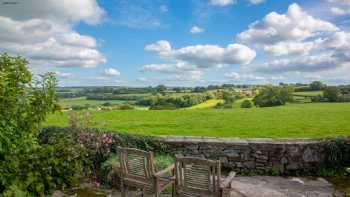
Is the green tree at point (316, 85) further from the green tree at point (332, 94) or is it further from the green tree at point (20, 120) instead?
the green tree at point (20, 120)

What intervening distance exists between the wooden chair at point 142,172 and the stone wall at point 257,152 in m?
2.35

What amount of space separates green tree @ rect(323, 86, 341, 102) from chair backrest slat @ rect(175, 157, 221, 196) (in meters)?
15.0

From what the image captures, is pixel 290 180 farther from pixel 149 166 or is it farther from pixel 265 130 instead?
pixel 149 166

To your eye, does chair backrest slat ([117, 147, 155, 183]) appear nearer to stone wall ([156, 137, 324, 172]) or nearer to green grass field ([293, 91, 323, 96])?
stone wall ([156, 137, 324, 172])

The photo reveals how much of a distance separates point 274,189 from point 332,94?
512 inches

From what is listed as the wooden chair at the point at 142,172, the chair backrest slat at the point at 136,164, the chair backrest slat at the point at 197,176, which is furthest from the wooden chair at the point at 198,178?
the chair backrest slat at the point at 136,164

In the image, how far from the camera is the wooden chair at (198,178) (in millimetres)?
3379

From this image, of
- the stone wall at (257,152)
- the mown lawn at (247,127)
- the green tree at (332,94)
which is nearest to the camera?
the stone wall at (257,152)

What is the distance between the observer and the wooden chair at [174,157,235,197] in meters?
3.38

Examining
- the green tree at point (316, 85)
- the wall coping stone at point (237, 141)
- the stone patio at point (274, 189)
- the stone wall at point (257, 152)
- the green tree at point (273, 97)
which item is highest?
the green tree at point (316, 85)

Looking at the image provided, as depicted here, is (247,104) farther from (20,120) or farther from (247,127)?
(20,120)

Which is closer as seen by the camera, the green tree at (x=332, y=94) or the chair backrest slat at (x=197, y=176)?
the chair backrest slat at (x=197, y=176)

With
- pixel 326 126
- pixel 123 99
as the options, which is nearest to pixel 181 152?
pixel 326 126

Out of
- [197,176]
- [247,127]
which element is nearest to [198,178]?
[197,176]
